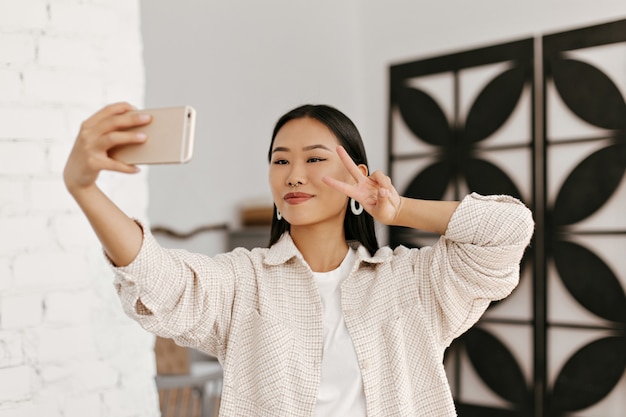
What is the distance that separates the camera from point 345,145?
53.8 inches

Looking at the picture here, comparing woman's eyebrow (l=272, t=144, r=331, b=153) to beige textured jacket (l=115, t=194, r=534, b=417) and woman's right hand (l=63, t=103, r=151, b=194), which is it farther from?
woman's right hand (l=63, t=103, r=151, b=194)

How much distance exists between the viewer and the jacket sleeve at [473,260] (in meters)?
1.18

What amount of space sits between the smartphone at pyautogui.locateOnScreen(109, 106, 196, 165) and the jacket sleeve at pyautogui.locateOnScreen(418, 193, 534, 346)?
0.51m

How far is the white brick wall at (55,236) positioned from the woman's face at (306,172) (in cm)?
56

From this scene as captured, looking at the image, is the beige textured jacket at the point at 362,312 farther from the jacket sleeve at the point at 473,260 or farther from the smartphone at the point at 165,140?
the smartphone at the point at 165,140

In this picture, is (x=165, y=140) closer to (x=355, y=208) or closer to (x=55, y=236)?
(x=355, y=208)

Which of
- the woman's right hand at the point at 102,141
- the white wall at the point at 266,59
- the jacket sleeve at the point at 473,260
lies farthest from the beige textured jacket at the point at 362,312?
the white wall at the point at 266,59

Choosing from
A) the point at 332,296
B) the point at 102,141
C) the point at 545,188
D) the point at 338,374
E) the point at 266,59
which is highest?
the point at 266,59

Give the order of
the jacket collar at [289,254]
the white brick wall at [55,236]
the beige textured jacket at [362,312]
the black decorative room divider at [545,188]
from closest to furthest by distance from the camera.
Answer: the beige textured jacket at [362,312] < the jacket collar at [289,254] < the white brick wall at [55,236] < the black decorative room divider at [545,188]

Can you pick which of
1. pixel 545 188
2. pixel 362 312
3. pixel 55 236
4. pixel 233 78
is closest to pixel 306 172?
pixel 362 312

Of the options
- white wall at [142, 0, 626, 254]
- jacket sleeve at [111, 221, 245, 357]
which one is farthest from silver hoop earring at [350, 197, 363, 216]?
white wall at [142, 0, 626, 254]

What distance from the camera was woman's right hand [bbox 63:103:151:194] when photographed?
2.93 feet

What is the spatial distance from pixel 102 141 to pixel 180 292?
310 mm

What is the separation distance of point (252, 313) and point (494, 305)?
2271mm
